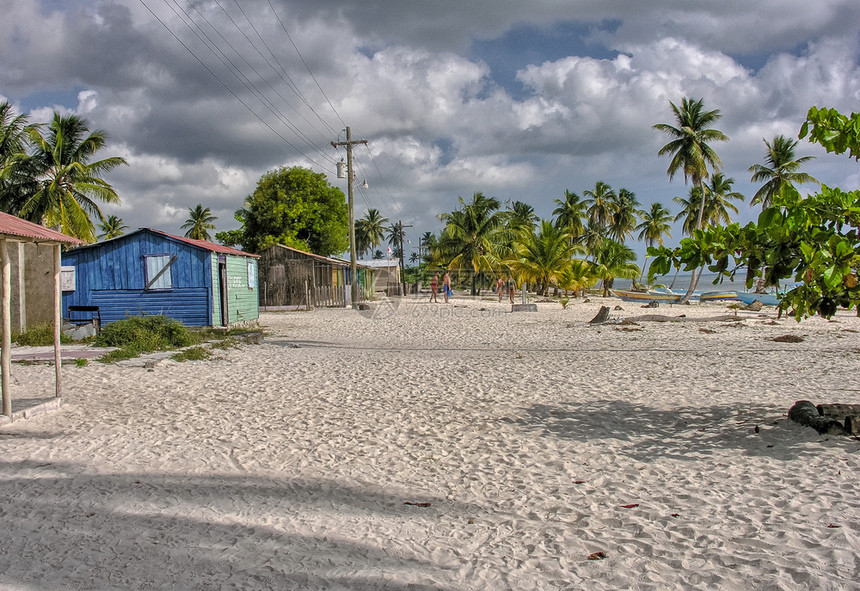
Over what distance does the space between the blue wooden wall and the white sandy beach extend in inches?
256

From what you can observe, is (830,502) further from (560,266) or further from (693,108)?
(693,108)

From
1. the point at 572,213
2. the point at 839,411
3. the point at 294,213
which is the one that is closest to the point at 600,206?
the point at 572,213

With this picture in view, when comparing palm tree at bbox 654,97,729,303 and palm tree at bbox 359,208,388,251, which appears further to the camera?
palm tree at bbox 359,208,388,251

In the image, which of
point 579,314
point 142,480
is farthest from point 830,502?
point 579,314

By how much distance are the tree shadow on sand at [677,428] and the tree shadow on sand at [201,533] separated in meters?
2.23

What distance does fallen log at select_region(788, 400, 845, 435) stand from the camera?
213 inches

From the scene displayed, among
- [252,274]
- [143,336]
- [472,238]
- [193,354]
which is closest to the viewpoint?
[193,354]

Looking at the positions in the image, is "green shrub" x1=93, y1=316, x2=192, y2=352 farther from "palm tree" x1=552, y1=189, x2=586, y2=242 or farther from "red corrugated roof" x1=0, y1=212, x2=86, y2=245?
"palm tree" x1=552, y1=189, x2=586, y2=242

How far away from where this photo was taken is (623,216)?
49.7 m

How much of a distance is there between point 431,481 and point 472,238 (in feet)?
118

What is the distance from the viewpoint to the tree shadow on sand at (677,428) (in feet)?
17.4

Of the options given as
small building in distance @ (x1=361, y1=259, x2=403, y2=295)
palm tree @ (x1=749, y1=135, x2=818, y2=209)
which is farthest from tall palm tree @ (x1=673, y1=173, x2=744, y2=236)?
small building in distance @ (x1=361, y1=259, x2=403, y2=295)

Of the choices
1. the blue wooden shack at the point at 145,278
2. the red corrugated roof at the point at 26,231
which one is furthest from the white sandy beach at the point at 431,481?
the blue wooden shack at the point at 145,278

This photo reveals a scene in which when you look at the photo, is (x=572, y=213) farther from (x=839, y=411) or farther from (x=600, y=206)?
(x=839, y=411)
